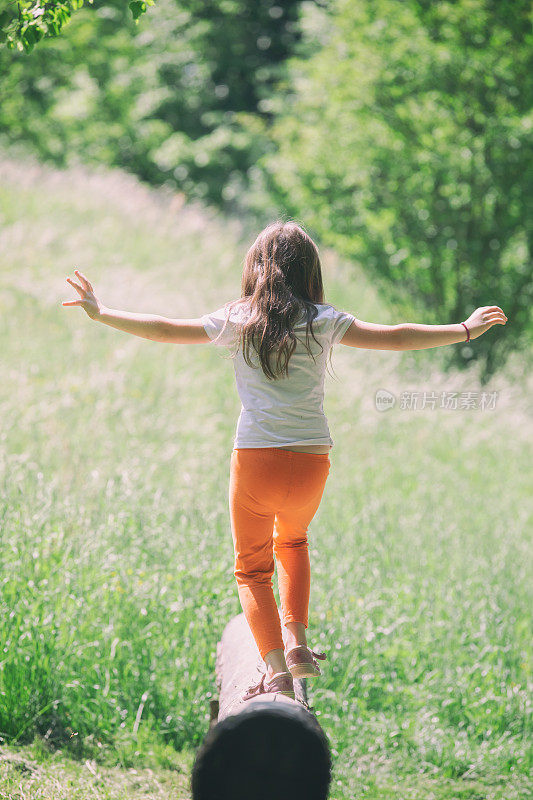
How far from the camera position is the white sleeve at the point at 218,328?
2.95m

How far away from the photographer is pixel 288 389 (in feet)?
9.84

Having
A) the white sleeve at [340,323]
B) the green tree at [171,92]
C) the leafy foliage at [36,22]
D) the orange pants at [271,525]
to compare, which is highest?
the green tree at [171,92]

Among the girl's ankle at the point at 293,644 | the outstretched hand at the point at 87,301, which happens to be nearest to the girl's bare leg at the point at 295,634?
the girl's ankle at the point at 293,644

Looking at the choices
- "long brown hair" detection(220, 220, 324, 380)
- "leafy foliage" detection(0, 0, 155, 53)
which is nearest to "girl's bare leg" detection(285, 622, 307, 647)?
"long brown hair" detection(220, 220, 324, 380)

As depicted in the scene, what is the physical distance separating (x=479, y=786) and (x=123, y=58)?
2229 cm

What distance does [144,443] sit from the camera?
243 inches

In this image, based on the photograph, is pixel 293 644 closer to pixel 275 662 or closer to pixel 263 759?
pixel 275 662

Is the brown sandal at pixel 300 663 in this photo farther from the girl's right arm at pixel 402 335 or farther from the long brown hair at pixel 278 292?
the girl's right arm at pixel 402 335

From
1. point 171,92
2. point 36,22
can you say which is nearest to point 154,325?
point 36,22

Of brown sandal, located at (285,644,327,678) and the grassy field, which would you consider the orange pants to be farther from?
the grassy field

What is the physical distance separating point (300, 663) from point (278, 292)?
54.0 inches

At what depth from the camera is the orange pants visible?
9.66 feet

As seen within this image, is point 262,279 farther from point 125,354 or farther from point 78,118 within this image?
point 78,118

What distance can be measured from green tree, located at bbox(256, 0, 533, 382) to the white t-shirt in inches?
360
